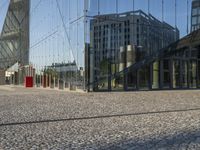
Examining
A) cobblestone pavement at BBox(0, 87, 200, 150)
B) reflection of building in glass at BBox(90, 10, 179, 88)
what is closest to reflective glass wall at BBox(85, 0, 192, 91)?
reflection of building in glass at BBox(90, 10, 179, 88)

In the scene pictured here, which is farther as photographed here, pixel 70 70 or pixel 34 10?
pixel 34 10

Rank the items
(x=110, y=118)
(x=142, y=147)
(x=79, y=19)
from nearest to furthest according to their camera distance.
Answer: (x=142, y=147) < (x=110, y=118) < (x=79, y=19)

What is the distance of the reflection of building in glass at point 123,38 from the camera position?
83.7 ft

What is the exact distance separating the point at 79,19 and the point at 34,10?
18198 mm

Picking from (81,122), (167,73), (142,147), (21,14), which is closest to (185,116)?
(81,122)

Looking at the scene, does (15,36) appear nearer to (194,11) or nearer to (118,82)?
(194,11)

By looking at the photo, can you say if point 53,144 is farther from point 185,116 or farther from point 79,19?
point 79,19

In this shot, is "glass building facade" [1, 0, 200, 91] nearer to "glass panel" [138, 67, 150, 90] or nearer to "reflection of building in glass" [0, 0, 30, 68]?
"glass panel" [138, 67, 150, 90]

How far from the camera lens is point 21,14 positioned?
49.4 meters

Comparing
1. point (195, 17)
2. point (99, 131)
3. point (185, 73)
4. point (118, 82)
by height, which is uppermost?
point (195, 17)

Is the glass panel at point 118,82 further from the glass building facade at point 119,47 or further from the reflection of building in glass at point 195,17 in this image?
the reflection of building in glass at point 195,17

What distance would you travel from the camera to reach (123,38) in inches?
1069

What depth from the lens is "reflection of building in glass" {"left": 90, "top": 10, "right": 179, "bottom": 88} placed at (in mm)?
25516

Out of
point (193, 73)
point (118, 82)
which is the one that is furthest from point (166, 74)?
point (118, 82)
